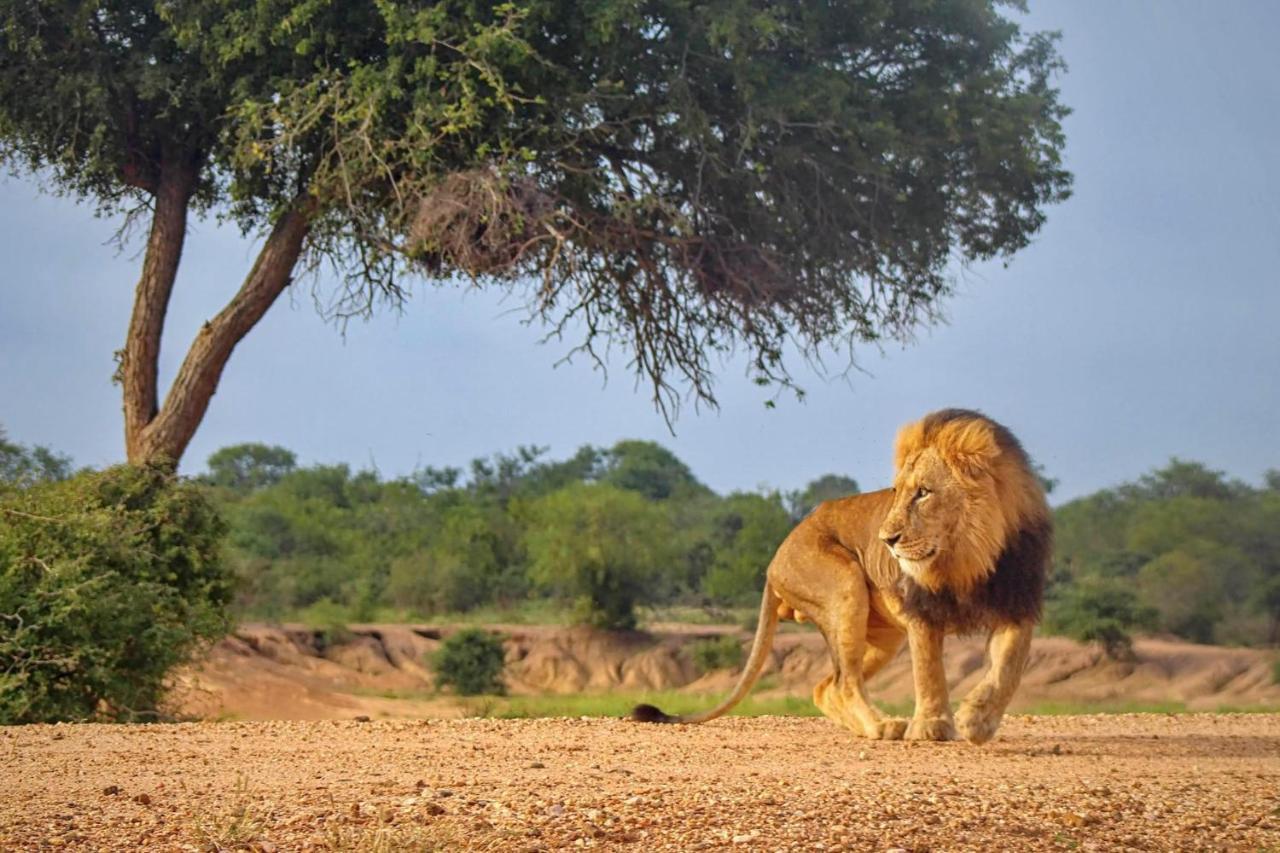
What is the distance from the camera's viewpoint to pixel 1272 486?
3531cm

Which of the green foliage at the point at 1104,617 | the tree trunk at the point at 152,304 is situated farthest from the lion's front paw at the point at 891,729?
the green foliage at the point at 1104,617

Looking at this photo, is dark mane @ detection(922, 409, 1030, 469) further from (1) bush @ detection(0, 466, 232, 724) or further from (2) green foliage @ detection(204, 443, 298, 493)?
(2) green foliage @ detection(204, 443, 298, 493)

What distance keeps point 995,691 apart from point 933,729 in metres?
0.58

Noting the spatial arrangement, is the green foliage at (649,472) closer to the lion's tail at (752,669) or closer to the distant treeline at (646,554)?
the distant treeline at (646,554)

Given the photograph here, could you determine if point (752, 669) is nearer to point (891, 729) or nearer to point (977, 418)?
point (891, 729)

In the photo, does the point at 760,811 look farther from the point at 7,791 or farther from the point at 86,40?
the point at 86,40

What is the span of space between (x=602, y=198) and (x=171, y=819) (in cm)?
911

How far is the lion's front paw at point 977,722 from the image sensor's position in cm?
694

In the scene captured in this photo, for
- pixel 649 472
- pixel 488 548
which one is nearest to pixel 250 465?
pixel 649 472

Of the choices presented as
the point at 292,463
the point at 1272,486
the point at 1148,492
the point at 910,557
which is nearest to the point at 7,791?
the point at 910,557

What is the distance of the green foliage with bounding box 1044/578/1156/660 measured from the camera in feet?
80.5

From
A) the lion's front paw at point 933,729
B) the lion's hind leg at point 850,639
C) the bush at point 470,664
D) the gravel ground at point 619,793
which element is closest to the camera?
the gravel ground at point 619,793

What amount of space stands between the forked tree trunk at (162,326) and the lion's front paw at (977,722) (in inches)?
308

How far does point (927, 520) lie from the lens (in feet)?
23.4
